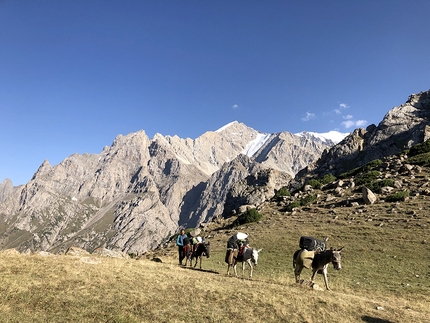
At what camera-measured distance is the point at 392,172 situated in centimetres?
4703

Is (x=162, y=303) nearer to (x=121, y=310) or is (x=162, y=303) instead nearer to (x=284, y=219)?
(x=121, y=310)

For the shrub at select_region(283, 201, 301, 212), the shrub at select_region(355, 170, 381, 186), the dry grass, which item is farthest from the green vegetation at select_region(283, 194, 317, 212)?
the dry grass

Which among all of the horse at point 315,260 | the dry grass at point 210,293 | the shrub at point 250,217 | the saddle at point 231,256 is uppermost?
the shrub at point 250,217

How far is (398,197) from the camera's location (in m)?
35.7

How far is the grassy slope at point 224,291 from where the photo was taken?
435 inches

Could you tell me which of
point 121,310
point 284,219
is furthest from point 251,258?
point 284,219

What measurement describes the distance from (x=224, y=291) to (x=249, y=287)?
1.82 meters

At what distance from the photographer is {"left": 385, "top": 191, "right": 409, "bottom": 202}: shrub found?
35375 mm

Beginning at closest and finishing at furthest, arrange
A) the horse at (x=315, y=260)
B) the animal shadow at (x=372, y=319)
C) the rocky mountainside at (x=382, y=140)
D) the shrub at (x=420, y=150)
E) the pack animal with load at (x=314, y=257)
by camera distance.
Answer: the animal shadow at (x=372, y=319)
the horse at (x=315, y=260)
the pack animal with load at (x=314, y=257)
the shrub at (x=420, y=150)
the rocky mountainside at (x=382, y=140)

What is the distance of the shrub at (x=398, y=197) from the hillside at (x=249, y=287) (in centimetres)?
332

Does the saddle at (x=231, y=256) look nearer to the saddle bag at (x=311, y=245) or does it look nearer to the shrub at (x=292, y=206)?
the saddle bag at (x=311, y=245)

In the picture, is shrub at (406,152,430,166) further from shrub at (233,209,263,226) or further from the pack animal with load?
the pack animal with load

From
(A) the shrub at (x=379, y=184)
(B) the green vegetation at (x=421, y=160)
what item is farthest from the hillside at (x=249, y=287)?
(B) the green vegetation at (x=421, y=160)

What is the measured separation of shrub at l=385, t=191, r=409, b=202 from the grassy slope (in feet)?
29.4
